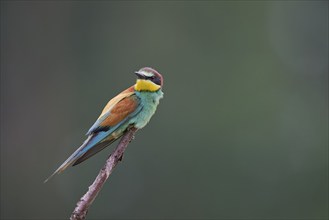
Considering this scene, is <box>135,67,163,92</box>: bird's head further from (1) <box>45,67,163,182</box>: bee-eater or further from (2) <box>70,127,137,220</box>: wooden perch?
(2) <box>70,127,137,220</box>: wooden perch

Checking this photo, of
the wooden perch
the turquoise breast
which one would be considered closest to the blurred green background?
the turquoise breast

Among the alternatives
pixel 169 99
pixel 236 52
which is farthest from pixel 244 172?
pixel 236 52

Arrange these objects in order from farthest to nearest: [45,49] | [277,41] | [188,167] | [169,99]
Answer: [277,41] → [45,49] → [169,99] → [188,167]

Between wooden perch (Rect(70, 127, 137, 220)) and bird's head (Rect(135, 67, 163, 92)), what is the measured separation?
1.28 ft

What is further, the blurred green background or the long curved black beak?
the blurred green background

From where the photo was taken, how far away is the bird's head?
11.2ft

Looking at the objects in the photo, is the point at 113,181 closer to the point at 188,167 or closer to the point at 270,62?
the point at 188,167

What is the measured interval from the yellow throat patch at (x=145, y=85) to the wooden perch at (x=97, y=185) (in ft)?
1.26

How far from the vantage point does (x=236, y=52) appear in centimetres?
949

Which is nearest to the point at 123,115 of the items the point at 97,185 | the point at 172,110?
the point at 97,185

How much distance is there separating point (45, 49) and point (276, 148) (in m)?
3.29

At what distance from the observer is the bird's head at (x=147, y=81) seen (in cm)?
343

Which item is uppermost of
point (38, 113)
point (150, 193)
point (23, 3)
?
point (23, 3)

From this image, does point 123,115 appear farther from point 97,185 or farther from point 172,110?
point 172,110
